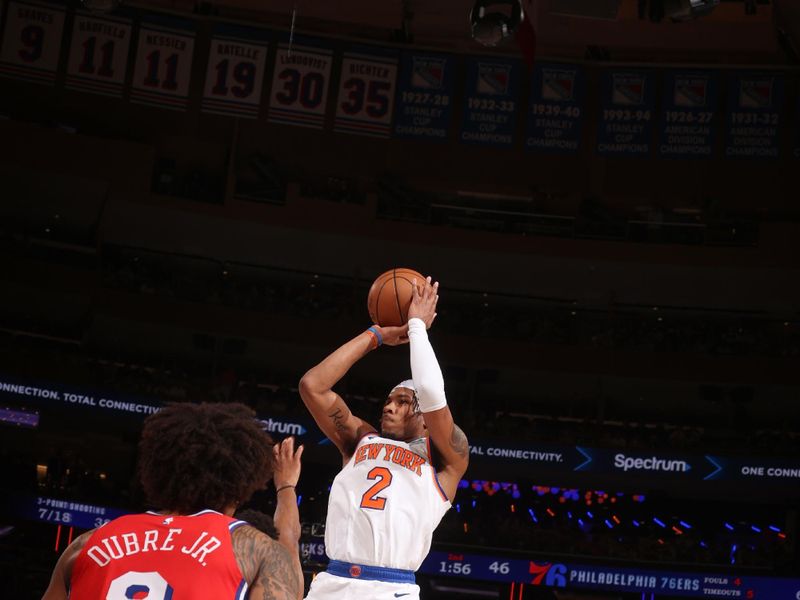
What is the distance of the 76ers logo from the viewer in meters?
17.1

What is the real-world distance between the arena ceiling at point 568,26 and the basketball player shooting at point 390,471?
41.2 ft

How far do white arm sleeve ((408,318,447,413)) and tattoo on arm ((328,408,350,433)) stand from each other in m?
0.52

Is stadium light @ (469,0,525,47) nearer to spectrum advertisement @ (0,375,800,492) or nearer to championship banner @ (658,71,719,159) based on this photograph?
championship banner @ (658,71,719,159)

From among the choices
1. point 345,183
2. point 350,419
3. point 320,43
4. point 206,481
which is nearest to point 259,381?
point 345,183

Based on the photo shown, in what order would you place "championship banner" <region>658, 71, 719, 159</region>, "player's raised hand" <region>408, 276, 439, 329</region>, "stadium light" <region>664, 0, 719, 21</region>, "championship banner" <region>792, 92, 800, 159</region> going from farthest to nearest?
"championship banner" <region>658, 71, 719, 159</region> < "championship banner" <region>792, 92, 800, 159</region> < "stadium light" <region>664, 0, 719, 21</region> < "player's raised hand" <region>408, 276, 439, 329</region>

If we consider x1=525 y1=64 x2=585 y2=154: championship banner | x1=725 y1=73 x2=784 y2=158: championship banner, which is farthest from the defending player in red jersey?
x1=725 y1=73 x2=784 y2=158: championship banner

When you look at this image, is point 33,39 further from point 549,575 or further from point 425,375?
point 425,375

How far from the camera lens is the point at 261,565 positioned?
113 inches

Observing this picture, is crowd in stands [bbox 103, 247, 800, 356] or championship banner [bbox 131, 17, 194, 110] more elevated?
championship banner [bbox 131, 17, 194, 110]

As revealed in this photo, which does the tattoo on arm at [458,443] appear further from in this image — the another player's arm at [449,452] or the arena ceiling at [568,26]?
the arena ceiling at [568,26]

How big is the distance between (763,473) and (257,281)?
1089cm

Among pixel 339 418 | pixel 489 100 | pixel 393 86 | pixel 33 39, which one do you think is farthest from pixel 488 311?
pixel 339 418

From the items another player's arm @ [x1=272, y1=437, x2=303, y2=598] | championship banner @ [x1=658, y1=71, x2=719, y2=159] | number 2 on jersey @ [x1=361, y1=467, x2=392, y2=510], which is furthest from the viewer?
championship banner @ [x1=658, y1=71, x2=719, y2=159]

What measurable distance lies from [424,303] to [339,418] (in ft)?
2.32
